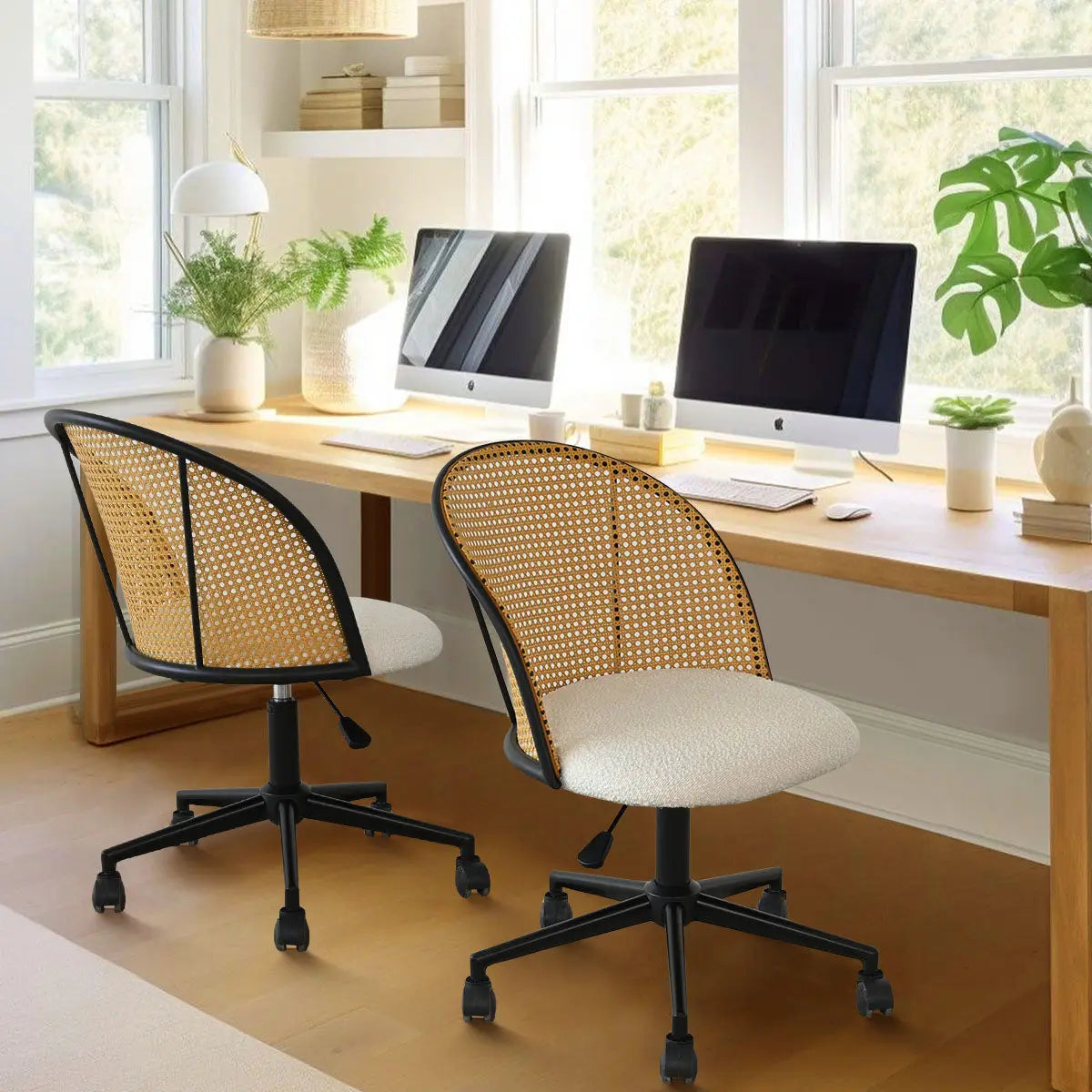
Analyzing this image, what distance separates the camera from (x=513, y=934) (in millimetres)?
2895

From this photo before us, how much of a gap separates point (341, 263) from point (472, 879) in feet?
5.27

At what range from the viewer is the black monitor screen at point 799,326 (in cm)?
304

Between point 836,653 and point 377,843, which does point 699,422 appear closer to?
point 836,653

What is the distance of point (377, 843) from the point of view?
332cm

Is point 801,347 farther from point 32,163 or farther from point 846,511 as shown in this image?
point 32,163

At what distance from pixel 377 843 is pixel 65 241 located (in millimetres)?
1782

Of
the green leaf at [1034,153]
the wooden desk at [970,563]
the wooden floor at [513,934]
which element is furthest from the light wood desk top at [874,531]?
the wooden floor at [513,934]

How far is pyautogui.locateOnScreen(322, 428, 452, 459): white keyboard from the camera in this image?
3.47 meters

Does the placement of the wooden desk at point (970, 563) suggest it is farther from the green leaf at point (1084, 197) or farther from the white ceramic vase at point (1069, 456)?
the green leaf at point (1084, 197)

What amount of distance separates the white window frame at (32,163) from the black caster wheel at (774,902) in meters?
2.16

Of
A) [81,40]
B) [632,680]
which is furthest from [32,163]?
[632,680]

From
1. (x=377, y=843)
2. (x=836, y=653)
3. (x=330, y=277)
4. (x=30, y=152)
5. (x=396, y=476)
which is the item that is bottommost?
(x=377, y=843)

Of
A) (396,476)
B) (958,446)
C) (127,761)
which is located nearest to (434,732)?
(127,761)

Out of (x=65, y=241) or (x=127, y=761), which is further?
(x=65, y=241)
